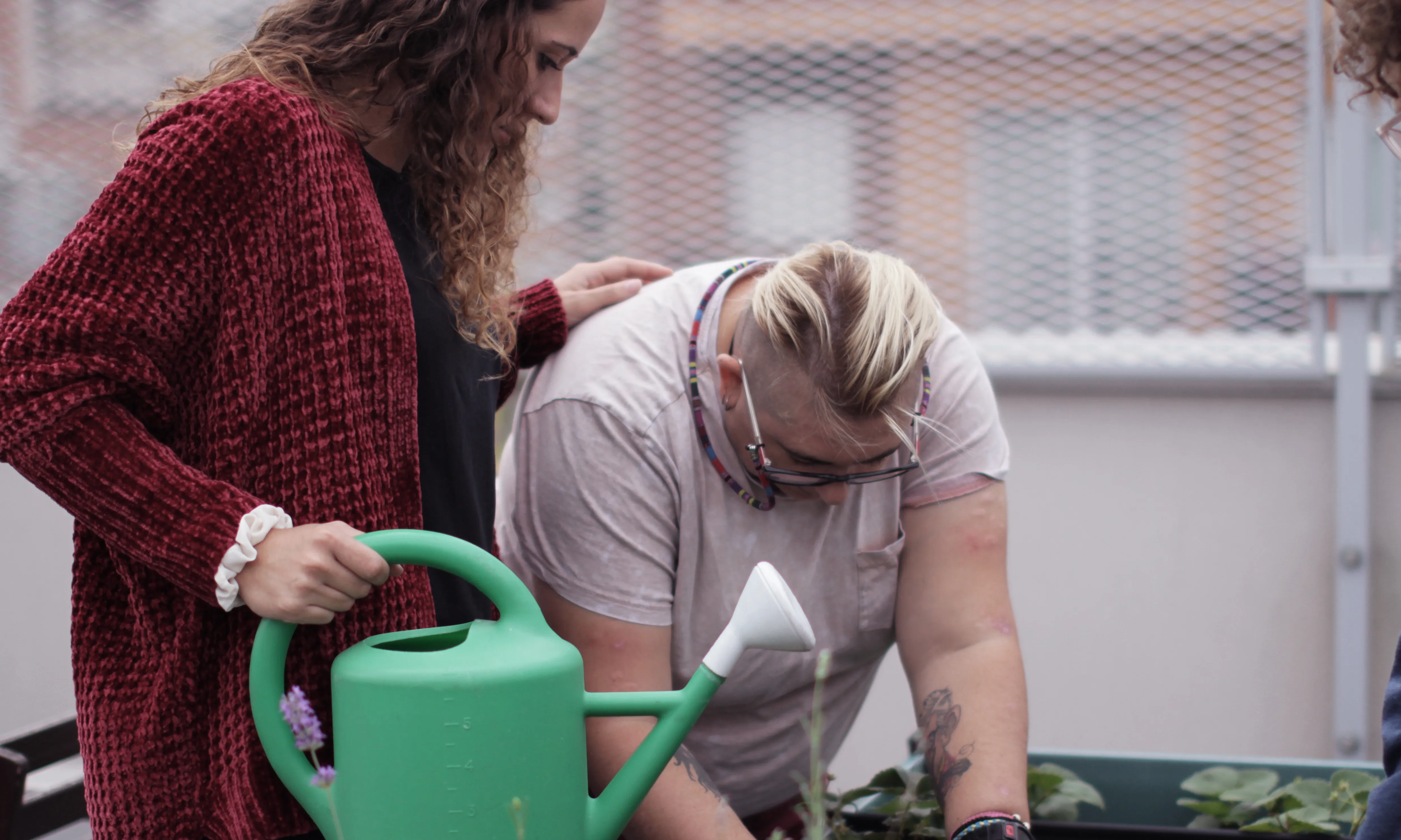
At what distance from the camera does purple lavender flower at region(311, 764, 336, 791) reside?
669 millimetres

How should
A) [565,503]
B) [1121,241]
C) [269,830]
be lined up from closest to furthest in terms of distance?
[269,830] < [565,503] < [1121,241]

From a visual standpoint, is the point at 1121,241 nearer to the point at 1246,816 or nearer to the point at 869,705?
the point at 869,705

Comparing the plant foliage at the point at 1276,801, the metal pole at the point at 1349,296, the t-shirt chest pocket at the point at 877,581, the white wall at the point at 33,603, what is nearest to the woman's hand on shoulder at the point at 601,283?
the t-shirt chest pocket at the point at 877,581

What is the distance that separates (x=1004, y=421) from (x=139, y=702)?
1901 mm

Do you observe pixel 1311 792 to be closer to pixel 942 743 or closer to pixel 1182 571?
pixel 942 743

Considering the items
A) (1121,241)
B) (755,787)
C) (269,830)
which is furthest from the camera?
(1121,241)

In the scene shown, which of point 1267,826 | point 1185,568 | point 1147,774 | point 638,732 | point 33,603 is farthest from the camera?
point 33,603

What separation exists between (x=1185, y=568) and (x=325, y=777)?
6.62 feet

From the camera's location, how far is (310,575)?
728 millimetres

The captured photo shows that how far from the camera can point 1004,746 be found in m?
1.11

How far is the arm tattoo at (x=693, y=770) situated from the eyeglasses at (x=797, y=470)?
0.28 meters

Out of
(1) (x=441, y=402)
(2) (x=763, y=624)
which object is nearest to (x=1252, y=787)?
(2) (x=763, y=624)

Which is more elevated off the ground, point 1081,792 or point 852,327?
point 852,327

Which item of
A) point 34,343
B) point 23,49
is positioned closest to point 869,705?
point 34,343
